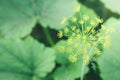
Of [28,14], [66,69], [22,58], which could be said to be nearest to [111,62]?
[66,69]

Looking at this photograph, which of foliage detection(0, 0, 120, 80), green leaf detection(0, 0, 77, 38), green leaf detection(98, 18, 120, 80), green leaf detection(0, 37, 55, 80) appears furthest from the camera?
green leaf detection(0, 0, 77, 38)

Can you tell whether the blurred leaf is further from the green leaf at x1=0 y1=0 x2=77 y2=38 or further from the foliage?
the green leaf at x1=0 y1=0 x2=77 y2=38

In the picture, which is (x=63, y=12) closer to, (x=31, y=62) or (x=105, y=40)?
(x=31, y=62)

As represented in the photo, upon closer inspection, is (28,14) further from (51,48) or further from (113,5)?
(113,5)

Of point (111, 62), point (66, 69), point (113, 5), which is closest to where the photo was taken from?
point (111, 62)

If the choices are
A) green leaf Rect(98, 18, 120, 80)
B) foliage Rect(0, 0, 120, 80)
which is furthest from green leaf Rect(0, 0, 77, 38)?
green leaf Rect(98, 18, 120, 80)

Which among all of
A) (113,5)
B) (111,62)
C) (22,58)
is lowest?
(111,62)

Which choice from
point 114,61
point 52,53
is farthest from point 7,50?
point 114,61

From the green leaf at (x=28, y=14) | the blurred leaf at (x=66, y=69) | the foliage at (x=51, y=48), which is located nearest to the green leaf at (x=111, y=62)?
the foliage at (x=51, y=48)
